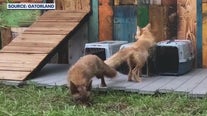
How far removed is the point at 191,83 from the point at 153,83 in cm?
51

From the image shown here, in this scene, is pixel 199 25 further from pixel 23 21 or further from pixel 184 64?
pixel 23 21

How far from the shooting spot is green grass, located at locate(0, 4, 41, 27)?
28.9 ft

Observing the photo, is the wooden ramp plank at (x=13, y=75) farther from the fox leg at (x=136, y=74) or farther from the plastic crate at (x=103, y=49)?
the fox leg at (x=136, y=74)

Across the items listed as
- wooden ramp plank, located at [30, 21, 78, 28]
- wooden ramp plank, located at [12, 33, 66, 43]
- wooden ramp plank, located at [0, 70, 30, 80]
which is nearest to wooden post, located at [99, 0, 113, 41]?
wooden ramp plank, located at [30, 21, 78, 28]

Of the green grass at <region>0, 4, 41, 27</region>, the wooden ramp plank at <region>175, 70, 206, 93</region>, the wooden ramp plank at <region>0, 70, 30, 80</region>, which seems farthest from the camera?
the green grass at <region>0, 4, 41, 27</region>

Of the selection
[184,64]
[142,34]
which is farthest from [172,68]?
[142,34]

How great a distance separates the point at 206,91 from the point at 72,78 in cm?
166

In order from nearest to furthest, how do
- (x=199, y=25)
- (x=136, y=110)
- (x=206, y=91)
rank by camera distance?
(x=136, y=110) < (x=206, y=91) < (x=199, y=25)

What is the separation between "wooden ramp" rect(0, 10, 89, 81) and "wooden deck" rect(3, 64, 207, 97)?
0.23 metres

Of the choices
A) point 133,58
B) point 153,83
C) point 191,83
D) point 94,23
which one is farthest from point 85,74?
point 94,23

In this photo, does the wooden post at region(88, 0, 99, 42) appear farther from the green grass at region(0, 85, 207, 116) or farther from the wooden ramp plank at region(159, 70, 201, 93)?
the green grass at region(0, 85, 207, 116)

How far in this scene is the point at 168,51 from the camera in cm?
715

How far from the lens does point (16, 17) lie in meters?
8.91

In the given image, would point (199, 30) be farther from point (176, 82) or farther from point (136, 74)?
point (136, 74)
